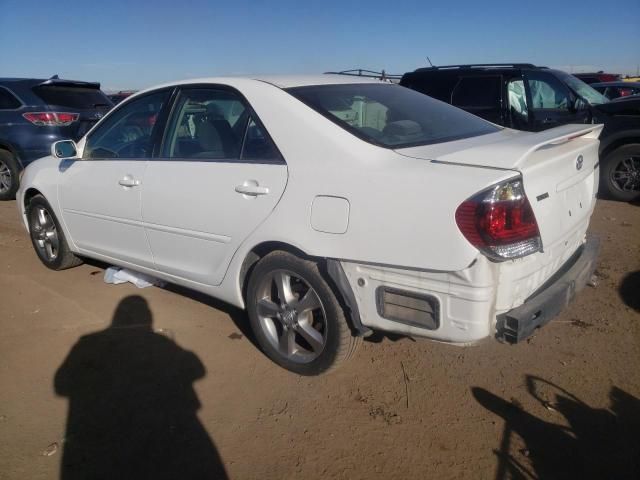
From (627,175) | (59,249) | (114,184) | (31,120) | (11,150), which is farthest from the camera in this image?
(11,150)

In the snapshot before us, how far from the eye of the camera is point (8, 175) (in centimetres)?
804

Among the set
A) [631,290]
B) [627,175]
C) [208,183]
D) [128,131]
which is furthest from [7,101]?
[627,175]

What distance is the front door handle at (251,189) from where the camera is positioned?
2732 millimetres

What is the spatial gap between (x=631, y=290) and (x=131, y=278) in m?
3.96

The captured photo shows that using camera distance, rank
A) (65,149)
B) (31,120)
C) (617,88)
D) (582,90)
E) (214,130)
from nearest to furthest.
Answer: (214,130)
(65,149)
(582,90)
(31,120)
(617,88)

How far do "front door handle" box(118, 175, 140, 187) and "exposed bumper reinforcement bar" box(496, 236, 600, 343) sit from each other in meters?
2.48

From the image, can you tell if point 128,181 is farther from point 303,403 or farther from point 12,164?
point 12,164

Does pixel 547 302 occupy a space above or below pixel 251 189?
below

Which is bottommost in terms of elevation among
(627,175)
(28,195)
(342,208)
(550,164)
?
(627,175)

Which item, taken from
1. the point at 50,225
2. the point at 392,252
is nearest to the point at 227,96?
the point at 392,252

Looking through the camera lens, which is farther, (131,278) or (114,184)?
(131,278)

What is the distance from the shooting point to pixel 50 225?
4660 millimetres

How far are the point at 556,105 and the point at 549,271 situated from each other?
548 cm

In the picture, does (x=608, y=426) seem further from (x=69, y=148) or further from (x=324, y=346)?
(x=69, y=148)
